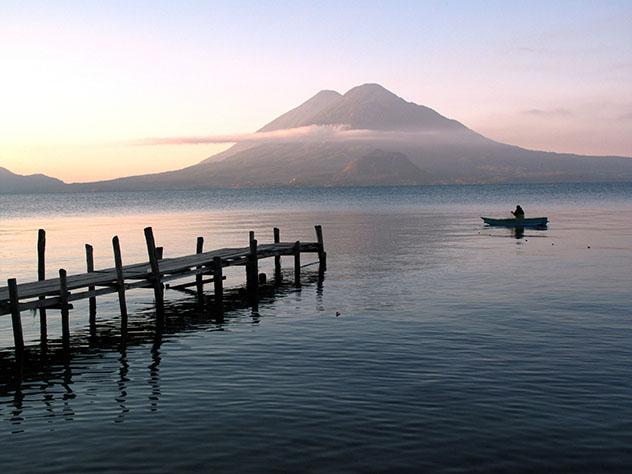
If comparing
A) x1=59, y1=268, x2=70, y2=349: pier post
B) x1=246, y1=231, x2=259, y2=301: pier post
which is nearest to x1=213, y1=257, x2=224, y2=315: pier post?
x1=246, y1=231, x2=259, y2=301: pier post

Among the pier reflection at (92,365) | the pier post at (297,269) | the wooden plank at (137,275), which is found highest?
the wooden plank at (137,275)

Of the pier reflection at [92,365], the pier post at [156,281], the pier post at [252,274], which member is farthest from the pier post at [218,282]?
the pier post at [156,281]

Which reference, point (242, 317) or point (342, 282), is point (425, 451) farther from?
point (342, 282)

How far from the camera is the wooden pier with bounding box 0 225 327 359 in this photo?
19188mm

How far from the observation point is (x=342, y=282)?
3148cm

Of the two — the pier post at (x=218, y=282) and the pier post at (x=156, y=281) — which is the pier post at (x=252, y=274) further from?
→ the pier post at (x=156, y=281)

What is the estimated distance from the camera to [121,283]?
2259 cm

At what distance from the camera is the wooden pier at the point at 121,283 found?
1919 cm

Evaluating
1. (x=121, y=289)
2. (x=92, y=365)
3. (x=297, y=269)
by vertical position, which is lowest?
(x=92, y=365)

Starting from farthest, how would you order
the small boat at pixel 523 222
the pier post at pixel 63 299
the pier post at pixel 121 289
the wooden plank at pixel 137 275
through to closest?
the small boat at pixel 523 222 < the pier post at pixel 121 289 < the wooden plank at pixel 137 275 < the pier post at pixel 63 299

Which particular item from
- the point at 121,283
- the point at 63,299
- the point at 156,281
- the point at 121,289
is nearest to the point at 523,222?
the point at 156,281

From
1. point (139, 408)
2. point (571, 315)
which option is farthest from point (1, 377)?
point (571, 315)

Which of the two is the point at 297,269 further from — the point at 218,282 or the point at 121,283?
the point at 121,283

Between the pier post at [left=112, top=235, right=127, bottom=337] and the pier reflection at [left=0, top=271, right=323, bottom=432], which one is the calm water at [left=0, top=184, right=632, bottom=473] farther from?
the pier post at [left=112, top=235, right=127, bottom=337]
